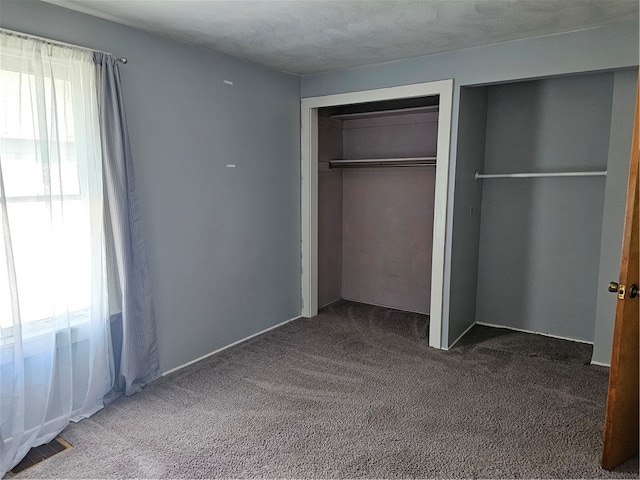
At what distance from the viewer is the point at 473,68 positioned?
3318mm

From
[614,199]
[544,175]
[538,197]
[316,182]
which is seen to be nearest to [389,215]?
[316,182]

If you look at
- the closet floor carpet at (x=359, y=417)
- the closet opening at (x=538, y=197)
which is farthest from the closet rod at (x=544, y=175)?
the closet floor carpet at (x=359, y=417)

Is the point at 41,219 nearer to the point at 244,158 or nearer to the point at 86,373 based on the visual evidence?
the point at 86,373

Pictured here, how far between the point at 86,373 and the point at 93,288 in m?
0.53

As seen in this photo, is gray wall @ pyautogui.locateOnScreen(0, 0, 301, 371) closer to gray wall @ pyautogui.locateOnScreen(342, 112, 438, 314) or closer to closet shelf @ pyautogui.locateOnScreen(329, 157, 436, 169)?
closet shelf @ pyautogui.locateOnScreen(329, 157, 436, 169)

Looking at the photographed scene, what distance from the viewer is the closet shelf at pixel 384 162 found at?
424cm

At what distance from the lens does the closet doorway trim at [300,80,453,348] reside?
11.5 feet

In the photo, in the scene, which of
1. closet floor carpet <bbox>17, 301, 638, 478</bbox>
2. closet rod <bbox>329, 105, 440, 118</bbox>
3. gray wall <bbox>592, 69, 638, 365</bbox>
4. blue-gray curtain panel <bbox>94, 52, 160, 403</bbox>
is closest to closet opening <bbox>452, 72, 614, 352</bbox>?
gray wall <bbox>592, 69, 638, 365</bbox>

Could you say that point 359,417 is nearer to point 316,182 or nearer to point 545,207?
point 316,182

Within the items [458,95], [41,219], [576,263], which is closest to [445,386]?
[576,263]

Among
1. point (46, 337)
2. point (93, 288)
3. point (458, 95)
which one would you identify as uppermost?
point (458, 95)

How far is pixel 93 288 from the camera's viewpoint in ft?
8.66

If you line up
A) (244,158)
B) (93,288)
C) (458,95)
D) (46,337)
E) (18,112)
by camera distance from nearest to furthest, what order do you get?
1. (18,112)
2. (46,337)
3. (93,288)
4. (458,95)
5. (244,158)

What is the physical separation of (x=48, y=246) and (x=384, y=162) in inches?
122
